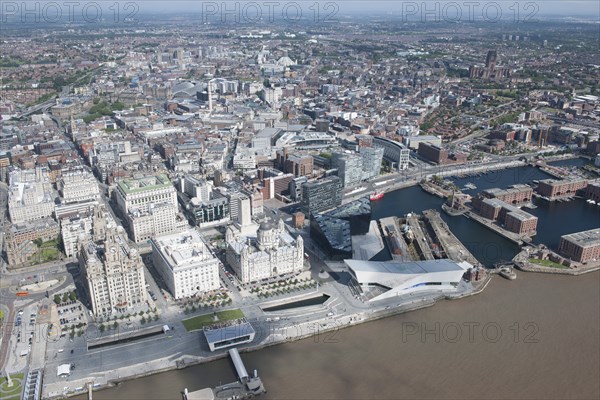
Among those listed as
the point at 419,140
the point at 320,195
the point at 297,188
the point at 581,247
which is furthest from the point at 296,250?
the point at 419,140

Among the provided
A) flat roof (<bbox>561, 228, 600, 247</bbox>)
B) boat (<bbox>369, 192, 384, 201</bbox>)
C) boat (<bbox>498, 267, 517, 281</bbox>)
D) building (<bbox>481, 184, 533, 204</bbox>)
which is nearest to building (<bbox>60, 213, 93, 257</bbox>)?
boat (<bbox>369, 192, 384, 201</bbox>)

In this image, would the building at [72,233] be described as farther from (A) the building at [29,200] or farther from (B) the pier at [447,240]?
(B) the pier at [447,240]

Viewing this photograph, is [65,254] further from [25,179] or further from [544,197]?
[544,197]

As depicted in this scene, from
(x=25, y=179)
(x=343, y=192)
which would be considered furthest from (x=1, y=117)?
(x=343, y=192)

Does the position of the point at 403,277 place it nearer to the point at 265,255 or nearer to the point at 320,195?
the point at 265,255

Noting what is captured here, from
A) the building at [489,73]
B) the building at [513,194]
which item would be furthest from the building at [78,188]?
the building at [489,73]

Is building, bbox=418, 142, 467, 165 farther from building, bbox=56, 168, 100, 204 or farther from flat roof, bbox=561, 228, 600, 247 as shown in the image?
building, bbox=56, 168, 100, 204
